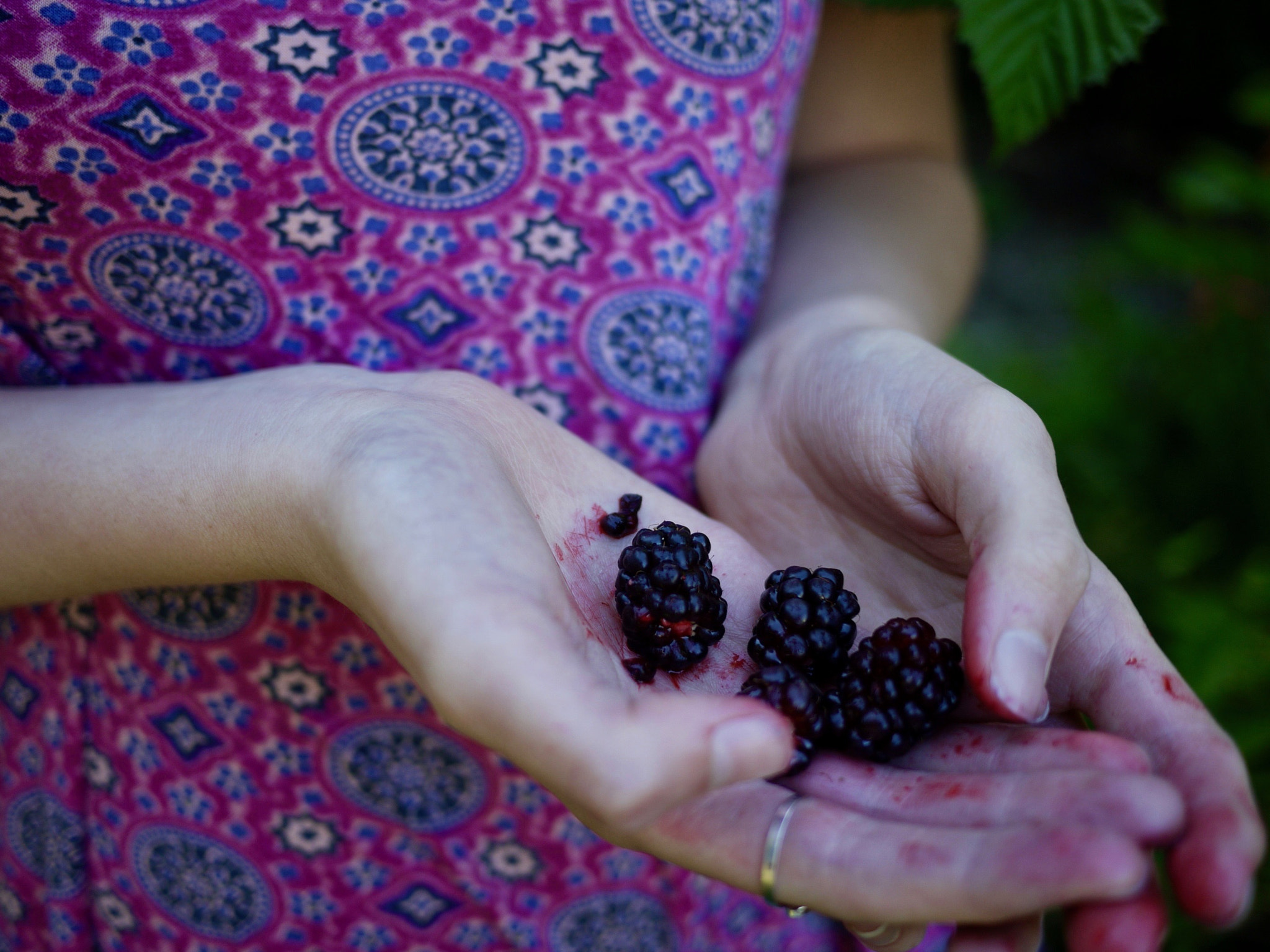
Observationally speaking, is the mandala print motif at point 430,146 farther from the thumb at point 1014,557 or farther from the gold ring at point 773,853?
the gold ring at point 773,853

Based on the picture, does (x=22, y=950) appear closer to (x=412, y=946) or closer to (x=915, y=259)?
(x=412, y=946)

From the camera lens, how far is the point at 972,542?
0.99 meters

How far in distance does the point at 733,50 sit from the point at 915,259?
2.33 ft

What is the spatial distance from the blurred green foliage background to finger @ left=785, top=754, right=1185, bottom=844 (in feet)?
5.17

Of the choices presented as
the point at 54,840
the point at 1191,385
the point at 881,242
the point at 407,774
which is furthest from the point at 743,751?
the point at 1191,385

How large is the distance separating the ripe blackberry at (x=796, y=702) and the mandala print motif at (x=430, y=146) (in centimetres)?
74

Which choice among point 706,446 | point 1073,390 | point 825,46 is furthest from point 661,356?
point 1073,390

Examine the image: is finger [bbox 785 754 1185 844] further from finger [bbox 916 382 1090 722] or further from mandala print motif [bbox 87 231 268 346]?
mandala print motif [bbox 87 231 268 346]

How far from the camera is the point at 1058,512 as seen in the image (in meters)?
0.96

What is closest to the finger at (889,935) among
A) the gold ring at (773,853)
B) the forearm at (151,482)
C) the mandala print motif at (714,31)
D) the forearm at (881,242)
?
the gold ring at (773,853)

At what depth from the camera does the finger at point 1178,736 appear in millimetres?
784

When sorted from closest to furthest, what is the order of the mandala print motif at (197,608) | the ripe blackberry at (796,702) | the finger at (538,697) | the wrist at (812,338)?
the finger at (538,697)
the ripe blackberry at (796,702)
the mandala print motif at (197,608)
the wrist at (812,338)

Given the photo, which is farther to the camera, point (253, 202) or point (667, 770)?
point (253, 202)

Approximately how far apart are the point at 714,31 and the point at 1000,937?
45.6 inches
